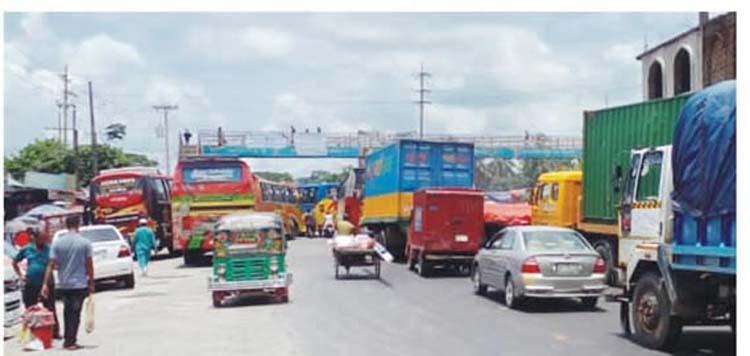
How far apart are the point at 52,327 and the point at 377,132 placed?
160 ft

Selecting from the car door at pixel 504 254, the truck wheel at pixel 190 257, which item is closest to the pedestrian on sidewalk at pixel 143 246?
the truck wheel at pixel 190 257

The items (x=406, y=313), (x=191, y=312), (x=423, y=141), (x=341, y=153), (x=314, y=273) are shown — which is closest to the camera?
(x=406, y=313)

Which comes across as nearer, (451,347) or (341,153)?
(451,347)

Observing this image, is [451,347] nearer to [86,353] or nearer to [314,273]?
[86,353]

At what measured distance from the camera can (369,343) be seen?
1218 cm

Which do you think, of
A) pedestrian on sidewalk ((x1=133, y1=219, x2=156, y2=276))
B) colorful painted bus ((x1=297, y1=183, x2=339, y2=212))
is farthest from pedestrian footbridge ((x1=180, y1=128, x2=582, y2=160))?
pedestrian on sidewalk ((x1=133, y1=219, x2=156, y2=276))

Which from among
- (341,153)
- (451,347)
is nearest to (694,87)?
(451,347)

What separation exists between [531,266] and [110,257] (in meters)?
10.7

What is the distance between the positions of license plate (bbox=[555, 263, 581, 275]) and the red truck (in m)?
7.51

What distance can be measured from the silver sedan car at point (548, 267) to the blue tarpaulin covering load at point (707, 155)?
16.2 ft

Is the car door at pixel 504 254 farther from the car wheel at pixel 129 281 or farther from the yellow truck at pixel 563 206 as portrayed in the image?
the car wheel at pixel 129 281

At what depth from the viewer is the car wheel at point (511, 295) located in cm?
1573

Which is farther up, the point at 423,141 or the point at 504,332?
the point at 423,141

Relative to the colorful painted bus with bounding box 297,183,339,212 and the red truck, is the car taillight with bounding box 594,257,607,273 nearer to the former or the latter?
the red truck
